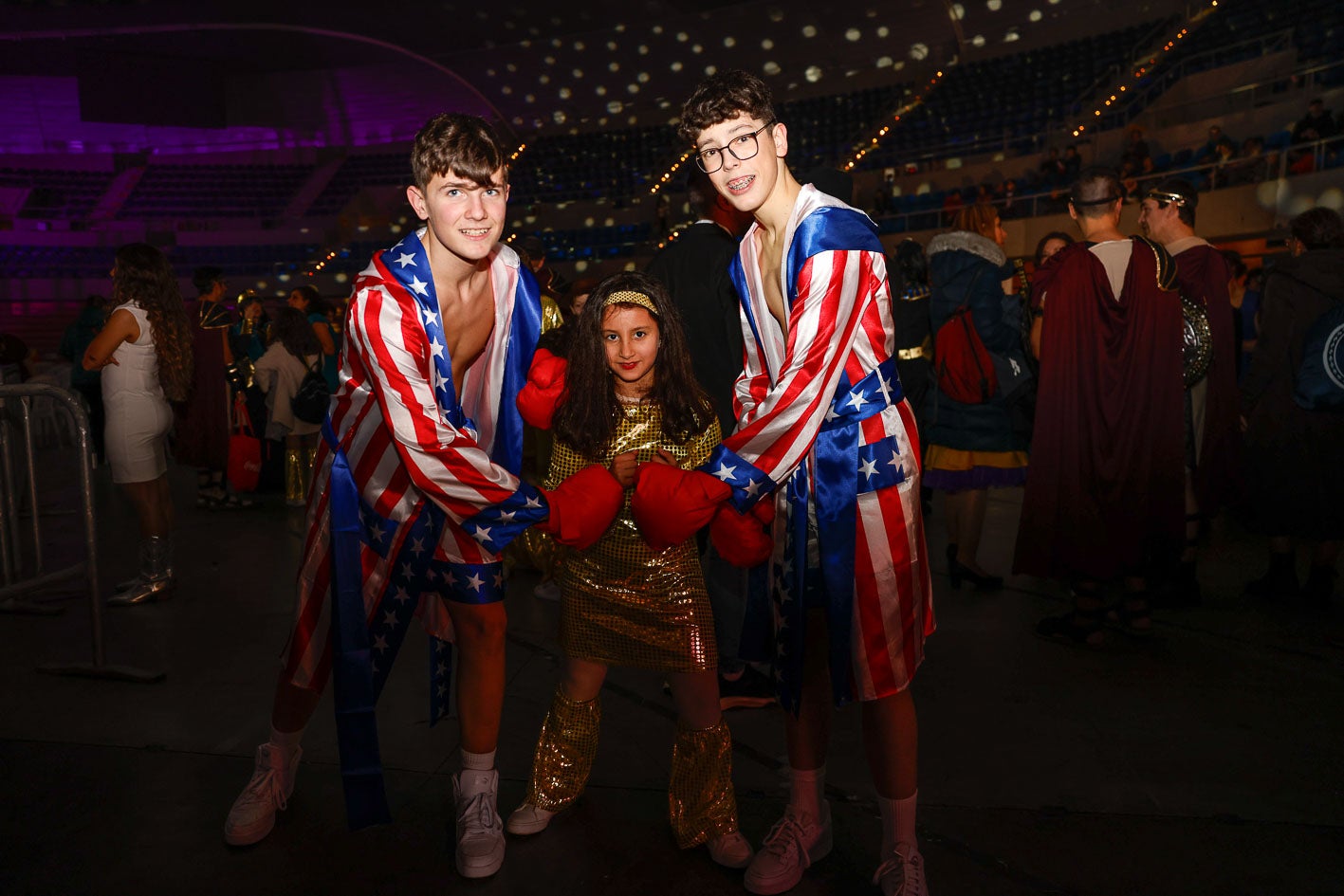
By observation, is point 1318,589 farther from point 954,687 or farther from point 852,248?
point 852,248

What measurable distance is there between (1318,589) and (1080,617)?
49.6 inches

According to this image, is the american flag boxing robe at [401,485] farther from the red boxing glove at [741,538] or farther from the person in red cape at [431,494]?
the red boxing glove at [741,538]

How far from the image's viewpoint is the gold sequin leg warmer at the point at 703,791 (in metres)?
2.20

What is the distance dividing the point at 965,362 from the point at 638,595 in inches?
96.1

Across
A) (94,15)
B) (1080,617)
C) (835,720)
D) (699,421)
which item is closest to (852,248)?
(699,421)

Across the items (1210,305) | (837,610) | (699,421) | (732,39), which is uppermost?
(732,39)

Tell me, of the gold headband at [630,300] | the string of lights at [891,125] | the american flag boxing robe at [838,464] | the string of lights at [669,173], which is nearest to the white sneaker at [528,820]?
the american flag boxing robe at [838,464]

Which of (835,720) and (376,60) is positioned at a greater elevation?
(376,60)

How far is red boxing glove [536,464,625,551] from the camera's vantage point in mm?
1879

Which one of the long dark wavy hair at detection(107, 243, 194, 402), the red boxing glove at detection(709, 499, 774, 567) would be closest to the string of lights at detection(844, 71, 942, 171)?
the long dark wavy hair at detection(107, 243, 194, 402)

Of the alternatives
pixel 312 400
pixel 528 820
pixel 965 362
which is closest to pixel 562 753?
pixel 528 820

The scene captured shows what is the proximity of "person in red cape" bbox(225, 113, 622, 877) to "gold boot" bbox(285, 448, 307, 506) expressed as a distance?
489 cm

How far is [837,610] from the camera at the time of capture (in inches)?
75.9

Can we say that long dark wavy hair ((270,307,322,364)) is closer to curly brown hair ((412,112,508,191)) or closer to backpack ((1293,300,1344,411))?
curly brown hair ((412,112,508,191))
